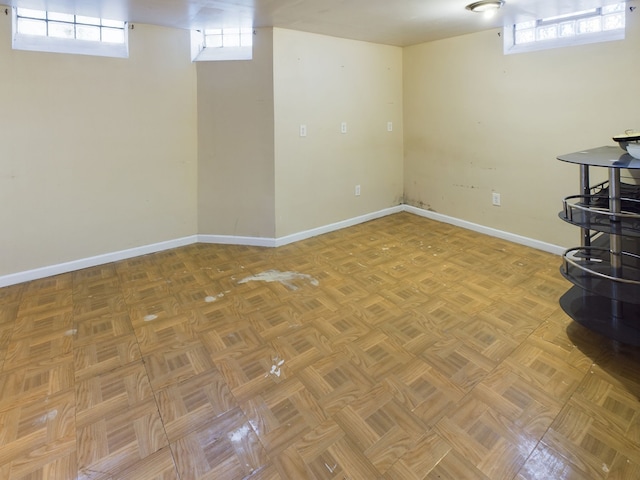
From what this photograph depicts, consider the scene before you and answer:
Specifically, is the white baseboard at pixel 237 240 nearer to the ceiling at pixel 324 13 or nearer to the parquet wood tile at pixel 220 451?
the ceiling at pixel 324 13

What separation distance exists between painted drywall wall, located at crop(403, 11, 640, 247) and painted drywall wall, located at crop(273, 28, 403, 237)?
12.4 inches

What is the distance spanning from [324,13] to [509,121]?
1934mm

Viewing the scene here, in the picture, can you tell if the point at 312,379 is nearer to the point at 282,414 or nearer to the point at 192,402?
the point at 282,414

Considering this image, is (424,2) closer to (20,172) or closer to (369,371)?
(369,371)

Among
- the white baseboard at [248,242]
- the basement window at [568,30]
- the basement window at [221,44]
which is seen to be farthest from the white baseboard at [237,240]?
the basement window at [568,30]

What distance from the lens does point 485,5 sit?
2.65 meters

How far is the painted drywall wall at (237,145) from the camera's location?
3.39 metres

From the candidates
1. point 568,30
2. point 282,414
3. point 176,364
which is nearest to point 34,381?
point 176,364

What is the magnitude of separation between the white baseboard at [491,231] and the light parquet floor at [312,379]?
52 cm

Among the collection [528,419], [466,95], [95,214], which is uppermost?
[466,95]

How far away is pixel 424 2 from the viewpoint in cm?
261

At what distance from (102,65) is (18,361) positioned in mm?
2280

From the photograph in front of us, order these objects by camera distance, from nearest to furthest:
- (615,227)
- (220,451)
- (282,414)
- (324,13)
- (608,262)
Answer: (220,451) → (282,414) → (615,227) → (608,262) → (324,13)

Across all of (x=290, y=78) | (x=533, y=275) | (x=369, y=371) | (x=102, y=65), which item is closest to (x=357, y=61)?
(x=290, y=78)
